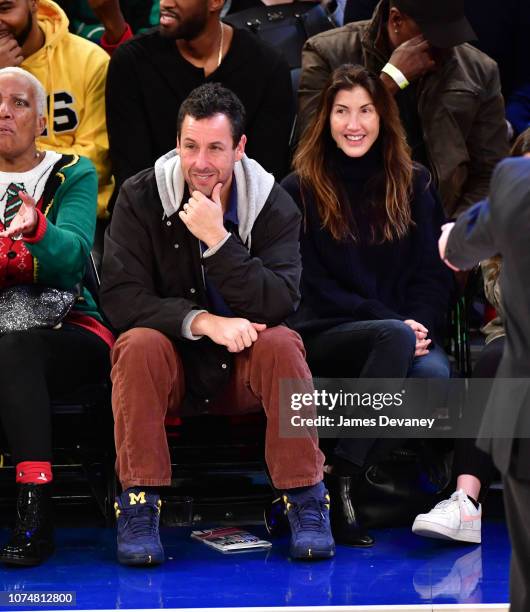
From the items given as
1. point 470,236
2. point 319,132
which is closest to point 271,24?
point 319,132

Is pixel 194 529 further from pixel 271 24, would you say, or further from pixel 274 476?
pixel 271 24

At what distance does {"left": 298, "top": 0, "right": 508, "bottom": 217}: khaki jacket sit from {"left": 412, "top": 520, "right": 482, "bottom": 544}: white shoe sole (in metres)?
1.40

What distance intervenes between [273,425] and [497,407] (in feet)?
4.13

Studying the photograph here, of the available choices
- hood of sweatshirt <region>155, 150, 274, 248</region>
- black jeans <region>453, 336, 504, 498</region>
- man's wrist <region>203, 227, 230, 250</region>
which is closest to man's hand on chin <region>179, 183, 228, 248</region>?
man's wrist <region>203, 227, 230, 250</region>

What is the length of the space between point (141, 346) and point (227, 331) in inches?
10.1

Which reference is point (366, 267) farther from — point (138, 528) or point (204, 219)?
point (138, 528)

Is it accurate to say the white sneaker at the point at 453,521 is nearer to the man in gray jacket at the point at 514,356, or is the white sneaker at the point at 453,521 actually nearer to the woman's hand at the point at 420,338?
the woman's hand at the point at 420,338

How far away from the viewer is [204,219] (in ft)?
11.9

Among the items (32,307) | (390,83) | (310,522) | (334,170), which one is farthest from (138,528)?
(390,83)

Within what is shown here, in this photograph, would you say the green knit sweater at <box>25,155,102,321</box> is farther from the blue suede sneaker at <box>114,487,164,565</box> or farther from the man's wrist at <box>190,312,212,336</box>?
the blue suede sneaker at <box>114,487,164,565</box>

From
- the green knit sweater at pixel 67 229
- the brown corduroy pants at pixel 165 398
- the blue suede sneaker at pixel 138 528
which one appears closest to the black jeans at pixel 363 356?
the brown corduroy pants at pixel 165 398

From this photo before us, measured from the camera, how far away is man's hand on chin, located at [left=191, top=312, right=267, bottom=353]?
356 centimetres

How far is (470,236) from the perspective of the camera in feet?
7.82

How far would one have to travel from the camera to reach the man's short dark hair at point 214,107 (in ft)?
12.2
